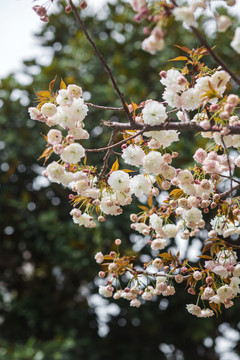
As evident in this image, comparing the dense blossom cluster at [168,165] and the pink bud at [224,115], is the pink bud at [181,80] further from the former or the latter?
the pink bud at [224,115]

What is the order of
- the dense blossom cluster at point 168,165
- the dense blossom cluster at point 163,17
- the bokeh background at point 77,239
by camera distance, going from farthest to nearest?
the bokeh background at point 77,239
the dense blossom cluster at point 168,165
the dense blossom cluster at point 163,17

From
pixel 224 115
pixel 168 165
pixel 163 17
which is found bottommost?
pixel 168 165

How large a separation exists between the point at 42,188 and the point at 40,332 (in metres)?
1.10

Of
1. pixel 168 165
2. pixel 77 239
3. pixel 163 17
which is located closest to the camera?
pixel 163 17

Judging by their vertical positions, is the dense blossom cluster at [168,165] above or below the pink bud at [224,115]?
below

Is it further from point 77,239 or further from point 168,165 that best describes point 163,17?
point 77,239

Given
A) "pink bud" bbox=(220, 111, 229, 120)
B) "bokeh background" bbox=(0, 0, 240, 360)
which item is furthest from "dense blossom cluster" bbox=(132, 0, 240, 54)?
"bokeh background" bbox=(0, 0, 240, 360)

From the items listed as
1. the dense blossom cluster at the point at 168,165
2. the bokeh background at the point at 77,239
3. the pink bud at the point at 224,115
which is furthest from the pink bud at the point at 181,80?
the bokeh background at the point at 77,239

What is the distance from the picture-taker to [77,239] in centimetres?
256

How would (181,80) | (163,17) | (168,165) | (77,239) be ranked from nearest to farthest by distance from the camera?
(163,17), (181,80), (168,165), (77,239)

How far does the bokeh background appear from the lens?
252 centimetres

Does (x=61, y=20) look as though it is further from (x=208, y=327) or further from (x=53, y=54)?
(x=208, y=327)

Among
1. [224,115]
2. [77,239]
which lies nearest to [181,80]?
→ [224,115]

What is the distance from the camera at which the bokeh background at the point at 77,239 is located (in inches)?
99.3
